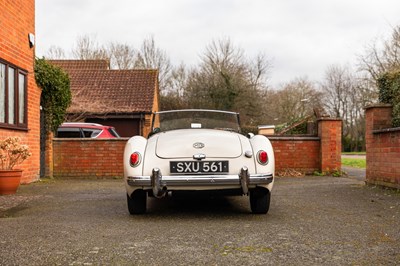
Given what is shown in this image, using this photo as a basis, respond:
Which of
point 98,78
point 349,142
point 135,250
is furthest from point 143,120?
point 349,142

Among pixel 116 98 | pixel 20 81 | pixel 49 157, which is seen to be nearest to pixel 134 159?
pixel 20 81

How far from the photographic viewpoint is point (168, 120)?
6117mm

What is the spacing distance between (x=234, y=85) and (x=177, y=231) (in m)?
29.0

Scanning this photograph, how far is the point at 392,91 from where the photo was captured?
8.32 metres

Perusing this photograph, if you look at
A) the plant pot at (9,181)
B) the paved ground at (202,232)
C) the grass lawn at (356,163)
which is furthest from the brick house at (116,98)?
the paved ground at (202,232)

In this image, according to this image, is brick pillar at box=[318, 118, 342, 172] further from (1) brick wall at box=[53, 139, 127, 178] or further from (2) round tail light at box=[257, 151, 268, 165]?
(2) round tail light at box=[257, 151, 268, 165]

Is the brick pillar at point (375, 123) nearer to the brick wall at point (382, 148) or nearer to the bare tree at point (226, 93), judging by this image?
the brick wall at point (382, 148)

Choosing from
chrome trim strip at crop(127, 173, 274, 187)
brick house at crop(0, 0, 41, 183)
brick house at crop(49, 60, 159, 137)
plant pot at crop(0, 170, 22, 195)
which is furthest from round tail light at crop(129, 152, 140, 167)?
brick house at crop(49, 60, 159, 137)

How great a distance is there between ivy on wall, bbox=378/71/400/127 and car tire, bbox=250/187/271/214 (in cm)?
409

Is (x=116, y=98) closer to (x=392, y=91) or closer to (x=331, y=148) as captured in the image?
(x=331, y=148)

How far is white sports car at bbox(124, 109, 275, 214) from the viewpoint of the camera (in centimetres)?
→ 478

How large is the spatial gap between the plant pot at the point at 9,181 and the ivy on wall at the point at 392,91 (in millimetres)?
7003

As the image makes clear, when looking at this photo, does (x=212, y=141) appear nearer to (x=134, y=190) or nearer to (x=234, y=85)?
(x=134, y=190)

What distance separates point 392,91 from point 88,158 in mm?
7554
